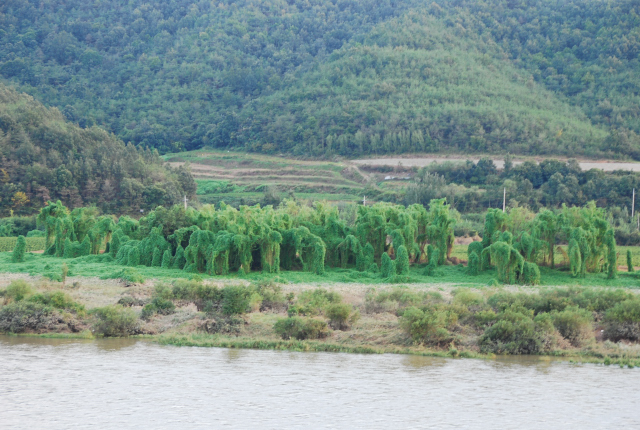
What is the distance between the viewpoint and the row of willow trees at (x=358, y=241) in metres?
36.2

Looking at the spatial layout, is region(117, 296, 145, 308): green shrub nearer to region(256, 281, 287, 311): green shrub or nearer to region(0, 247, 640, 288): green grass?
region(256, 281, 287, 311): green shrub

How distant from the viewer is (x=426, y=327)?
76.3ft

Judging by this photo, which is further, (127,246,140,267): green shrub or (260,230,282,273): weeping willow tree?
(127,246,140,267): green shrub

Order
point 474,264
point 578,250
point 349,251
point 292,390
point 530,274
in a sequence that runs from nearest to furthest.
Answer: point 292,390, point 530,274, point 578,250, point 474,264, point 349,251

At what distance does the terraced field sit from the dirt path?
2.73 m

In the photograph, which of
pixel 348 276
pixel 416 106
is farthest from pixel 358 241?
pixel 416 106

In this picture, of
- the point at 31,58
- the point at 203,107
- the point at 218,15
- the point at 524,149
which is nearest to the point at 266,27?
the point at 218,15

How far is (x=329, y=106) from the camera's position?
97000mm

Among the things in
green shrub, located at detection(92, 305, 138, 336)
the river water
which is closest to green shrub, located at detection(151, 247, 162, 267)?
green shrub, located at detection(92, 305, 138, 336)

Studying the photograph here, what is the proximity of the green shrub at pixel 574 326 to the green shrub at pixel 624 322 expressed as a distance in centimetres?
66

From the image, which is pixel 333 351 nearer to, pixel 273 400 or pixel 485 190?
pixel 273 400

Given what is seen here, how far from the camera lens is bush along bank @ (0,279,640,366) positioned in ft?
75.6

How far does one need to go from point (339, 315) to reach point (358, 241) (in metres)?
13.9

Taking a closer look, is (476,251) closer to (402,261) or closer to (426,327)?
(402,261)
